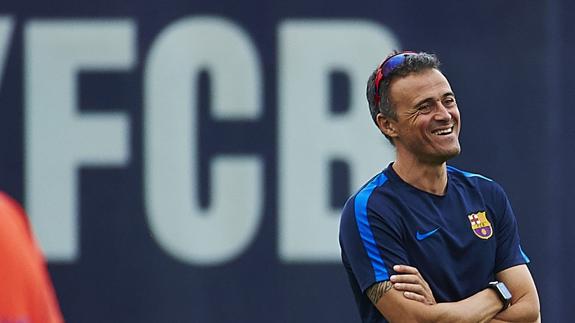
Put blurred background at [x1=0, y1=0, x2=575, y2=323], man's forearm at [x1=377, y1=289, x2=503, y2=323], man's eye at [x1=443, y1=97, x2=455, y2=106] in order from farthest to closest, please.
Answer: blurred background at [x1=0, y1=0, x2=575, y2=323] < man's eye at [x1=443, y1=97, x2=455, y2=106] < man's forearm at [x1=377, y1=289, x2=503, y2=323]

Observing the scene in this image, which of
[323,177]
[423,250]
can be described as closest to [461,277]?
[423,250]

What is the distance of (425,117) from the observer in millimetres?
3854

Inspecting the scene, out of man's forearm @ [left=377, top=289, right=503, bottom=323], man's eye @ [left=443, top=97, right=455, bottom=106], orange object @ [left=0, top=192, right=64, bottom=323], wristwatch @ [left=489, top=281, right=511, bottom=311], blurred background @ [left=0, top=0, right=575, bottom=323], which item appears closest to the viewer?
orange object @ [left=0, top=192, right=64, bottom=323]

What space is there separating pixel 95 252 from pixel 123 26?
1006mm

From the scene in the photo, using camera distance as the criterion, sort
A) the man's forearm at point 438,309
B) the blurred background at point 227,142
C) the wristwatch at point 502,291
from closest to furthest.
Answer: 1. the man's forearm at point 438,309
2. the wristwatch at point 502,291
3. the blurred background at point 227,142

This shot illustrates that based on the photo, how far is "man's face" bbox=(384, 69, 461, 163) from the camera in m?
3.85

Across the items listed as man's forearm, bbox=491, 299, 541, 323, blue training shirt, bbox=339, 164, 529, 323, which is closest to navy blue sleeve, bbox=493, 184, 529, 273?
blue training shirt, bbox=339, 164, 529, 323

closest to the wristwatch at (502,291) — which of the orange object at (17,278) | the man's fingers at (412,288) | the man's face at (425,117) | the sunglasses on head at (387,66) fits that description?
the man's fingers at (412,288)

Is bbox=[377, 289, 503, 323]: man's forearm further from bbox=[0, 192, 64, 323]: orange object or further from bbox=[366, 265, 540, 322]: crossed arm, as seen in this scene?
bbox=[0, 192, 64, 323]: orange object

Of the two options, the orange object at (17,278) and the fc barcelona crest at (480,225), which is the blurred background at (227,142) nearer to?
the fc barcelona crest at (480,225)

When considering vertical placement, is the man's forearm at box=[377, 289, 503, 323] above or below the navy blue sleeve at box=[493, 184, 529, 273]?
below

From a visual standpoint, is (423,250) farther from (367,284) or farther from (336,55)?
(336,55)

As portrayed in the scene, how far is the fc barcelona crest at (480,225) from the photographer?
3783 mm

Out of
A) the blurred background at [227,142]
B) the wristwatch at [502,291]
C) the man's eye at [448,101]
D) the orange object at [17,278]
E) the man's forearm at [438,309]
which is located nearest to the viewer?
Answer: the orange object at [17,278]
